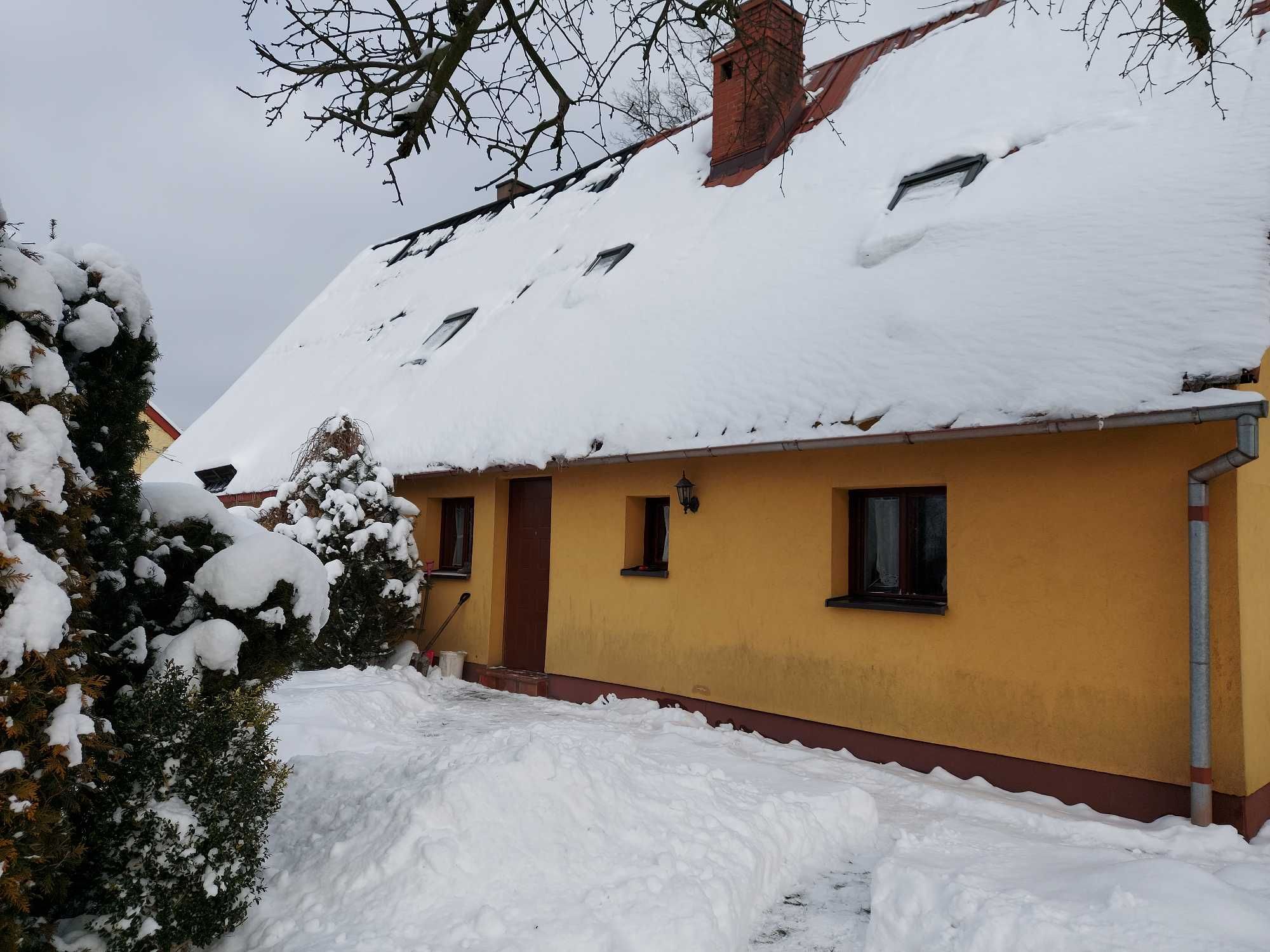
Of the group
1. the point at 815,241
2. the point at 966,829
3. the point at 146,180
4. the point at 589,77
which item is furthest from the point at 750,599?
the point at 146,180

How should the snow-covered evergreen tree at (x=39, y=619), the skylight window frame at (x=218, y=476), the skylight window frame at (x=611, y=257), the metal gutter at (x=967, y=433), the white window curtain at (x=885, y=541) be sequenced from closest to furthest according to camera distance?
the snow-covered evergreen tree at (x=39, y=619) < the metal gutter at (x=967, y=433) < the white window curtain at (x=885, y=541) < the skylight window frame at (x=611, y=257) < the skylight window frame at (x=218, y=476)

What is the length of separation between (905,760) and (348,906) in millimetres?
4252

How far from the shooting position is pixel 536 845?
4.11 metres

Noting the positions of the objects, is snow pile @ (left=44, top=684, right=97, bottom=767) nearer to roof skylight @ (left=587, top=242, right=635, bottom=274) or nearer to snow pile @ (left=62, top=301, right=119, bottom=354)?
snow pile @ (left=62, top=301, right=119, bottom=354)

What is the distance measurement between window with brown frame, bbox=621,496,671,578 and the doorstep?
1.85m

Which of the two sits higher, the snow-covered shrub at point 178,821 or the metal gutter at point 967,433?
the metal gutter at point 967,433

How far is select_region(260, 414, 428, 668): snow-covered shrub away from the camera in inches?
378

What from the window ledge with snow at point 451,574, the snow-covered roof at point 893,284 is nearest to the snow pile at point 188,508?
the snow-covered roof at point 893,284

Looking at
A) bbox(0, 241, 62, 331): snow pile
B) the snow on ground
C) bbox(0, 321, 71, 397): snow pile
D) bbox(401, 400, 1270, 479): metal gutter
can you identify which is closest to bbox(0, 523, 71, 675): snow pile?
bbox(0, 321, 71, 397): snow pile

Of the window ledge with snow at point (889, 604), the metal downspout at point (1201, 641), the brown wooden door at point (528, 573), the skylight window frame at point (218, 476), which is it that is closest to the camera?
the metal downspout at point (1201, 641)

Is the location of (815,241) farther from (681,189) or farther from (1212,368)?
(1212,368)

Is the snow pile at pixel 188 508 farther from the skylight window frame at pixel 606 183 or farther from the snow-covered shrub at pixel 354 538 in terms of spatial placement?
the skylight window frame at pixel 606 183

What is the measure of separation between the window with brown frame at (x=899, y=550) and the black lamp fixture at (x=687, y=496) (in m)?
1.50

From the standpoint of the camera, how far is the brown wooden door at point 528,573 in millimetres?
10102
